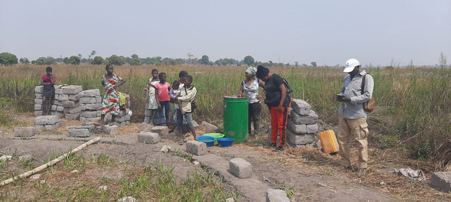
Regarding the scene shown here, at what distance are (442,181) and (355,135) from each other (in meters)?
1.23

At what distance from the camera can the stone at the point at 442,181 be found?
436 cm

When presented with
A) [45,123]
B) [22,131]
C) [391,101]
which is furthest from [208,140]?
[391,101]

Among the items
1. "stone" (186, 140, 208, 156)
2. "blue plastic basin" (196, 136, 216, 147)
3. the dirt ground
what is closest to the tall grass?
the dirt ground

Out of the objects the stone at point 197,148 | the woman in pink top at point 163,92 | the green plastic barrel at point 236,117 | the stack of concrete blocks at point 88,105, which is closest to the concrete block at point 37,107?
the stack of concrete blocks at point 88,105

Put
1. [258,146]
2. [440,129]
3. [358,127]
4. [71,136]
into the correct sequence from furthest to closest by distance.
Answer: [71,136] < [258,146] < [440,129] < [358,127]

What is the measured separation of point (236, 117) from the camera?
710cm

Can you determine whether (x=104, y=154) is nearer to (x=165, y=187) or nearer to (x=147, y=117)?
(x=165, y=187)

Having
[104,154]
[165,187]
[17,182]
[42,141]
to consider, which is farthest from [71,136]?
[165,187]

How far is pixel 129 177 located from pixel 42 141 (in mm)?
2984

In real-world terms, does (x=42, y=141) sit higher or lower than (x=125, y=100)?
lower

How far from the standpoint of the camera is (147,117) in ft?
29.9

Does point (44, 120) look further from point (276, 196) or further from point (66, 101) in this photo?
point (276, 196)

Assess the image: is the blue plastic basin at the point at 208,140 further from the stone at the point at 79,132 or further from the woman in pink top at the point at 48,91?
the woman in pink top at the point at 48,91

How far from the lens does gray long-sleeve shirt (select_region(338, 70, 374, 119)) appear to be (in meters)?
4.82
